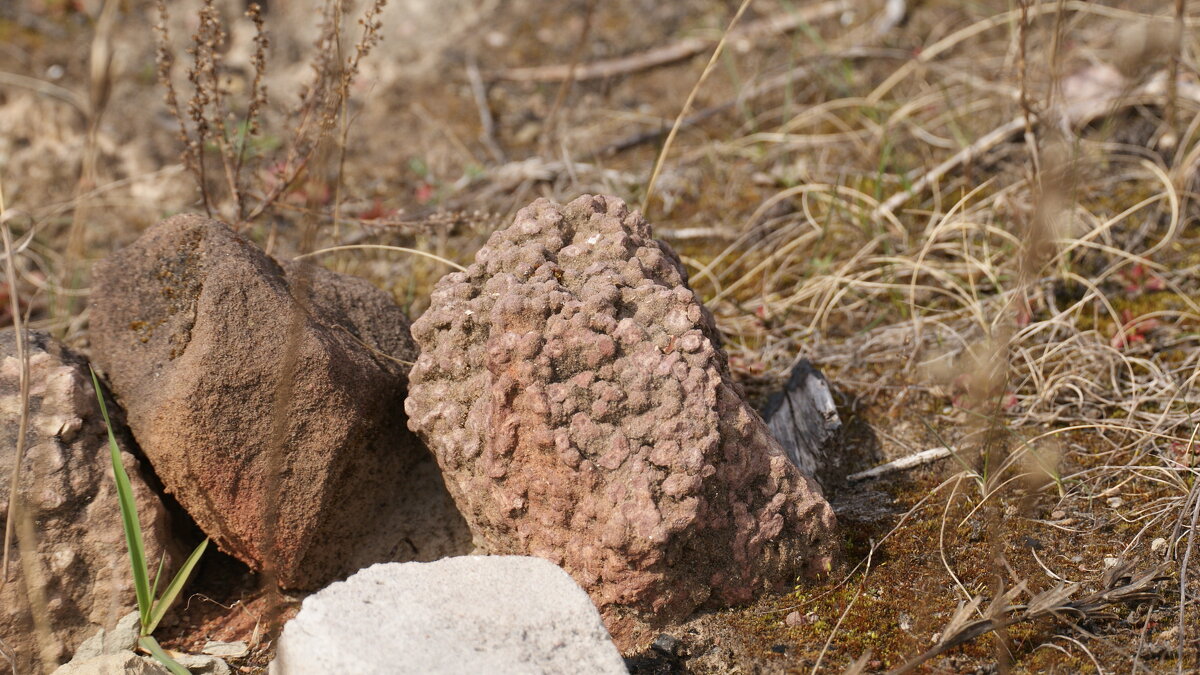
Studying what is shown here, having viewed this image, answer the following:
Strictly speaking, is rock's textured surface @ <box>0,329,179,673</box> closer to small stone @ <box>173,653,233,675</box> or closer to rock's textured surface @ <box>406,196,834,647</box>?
small stone @ <box>173,653,233,675</box>

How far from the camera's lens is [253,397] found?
7.45ft

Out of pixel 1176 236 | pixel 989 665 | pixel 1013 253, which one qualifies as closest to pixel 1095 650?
pixel 989 665

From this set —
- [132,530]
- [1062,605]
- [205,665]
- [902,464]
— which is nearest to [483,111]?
[902,464]

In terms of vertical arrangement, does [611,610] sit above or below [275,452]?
below

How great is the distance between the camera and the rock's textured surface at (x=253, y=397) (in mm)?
2252

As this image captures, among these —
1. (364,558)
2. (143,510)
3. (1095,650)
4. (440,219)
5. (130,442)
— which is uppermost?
(440,219)

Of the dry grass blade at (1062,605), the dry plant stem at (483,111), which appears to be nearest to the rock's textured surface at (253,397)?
the dry grass blade at (1062,605)

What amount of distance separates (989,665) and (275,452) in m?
1.51

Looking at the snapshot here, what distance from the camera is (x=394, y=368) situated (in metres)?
2.53

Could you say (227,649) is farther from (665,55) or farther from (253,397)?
(665,55)

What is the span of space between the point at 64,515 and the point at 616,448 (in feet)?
4.39

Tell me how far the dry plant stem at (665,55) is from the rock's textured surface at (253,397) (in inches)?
95.4

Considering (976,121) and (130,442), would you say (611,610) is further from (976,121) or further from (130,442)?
(976,121)

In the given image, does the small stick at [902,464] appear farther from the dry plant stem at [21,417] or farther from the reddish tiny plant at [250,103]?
the dry plant stem at [21,417]
